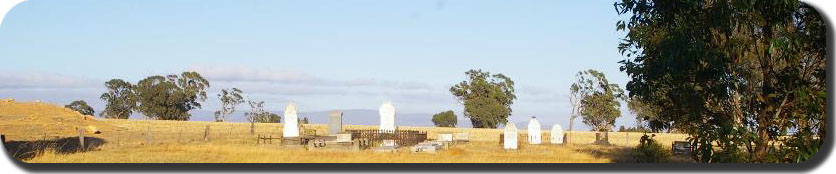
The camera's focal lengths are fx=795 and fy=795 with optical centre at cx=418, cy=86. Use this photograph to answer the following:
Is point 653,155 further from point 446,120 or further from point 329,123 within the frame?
point 446,120

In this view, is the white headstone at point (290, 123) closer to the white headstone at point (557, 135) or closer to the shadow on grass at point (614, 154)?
the shadow on grass at point (614, 154)

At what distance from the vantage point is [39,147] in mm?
25016

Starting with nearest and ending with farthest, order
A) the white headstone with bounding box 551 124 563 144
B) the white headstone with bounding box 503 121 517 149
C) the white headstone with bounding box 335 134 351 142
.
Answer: the white headstone with bounding box 335 134 351 142, the white headstone with bounding box 503 121 517 149, the white headstone with bounding box 551 124 563 144

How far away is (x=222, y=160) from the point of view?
925 inches

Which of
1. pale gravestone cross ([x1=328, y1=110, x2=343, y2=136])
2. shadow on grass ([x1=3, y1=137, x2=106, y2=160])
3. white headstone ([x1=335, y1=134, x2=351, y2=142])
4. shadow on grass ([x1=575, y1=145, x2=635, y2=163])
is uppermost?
pale gravestone cross ([x1=328, y1=110, x2=343, y2=136])

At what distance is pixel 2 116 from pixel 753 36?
142 ft

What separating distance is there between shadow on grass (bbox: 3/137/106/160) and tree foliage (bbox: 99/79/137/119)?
53.9m

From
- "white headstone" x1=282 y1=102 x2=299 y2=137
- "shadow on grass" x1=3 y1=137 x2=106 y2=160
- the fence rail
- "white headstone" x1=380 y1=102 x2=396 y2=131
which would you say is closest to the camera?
"shadow on grass" x1=3 y1=137 x2=106 y2=160

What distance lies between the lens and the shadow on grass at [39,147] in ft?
71.1

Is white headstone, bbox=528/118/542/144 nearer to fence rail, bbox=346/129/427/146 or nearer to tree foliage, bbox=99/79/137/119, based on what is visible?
fence rail, bbox=346/129/427/146

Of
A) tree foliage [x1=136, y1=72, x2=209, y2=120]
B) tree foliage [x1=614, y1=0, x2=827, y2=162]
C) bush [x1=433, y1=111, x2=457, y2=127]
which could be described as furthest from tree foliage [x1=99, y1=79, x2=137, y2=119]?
tree foliage [x1=614, y1=0, x2=827, y2=162]

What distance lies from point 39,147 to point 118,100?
65667 millimetres

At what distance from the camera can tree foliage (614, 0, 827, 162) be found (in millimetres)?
13609

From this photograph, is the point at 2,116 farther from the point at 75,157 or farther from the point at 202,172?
the point at 202,172
